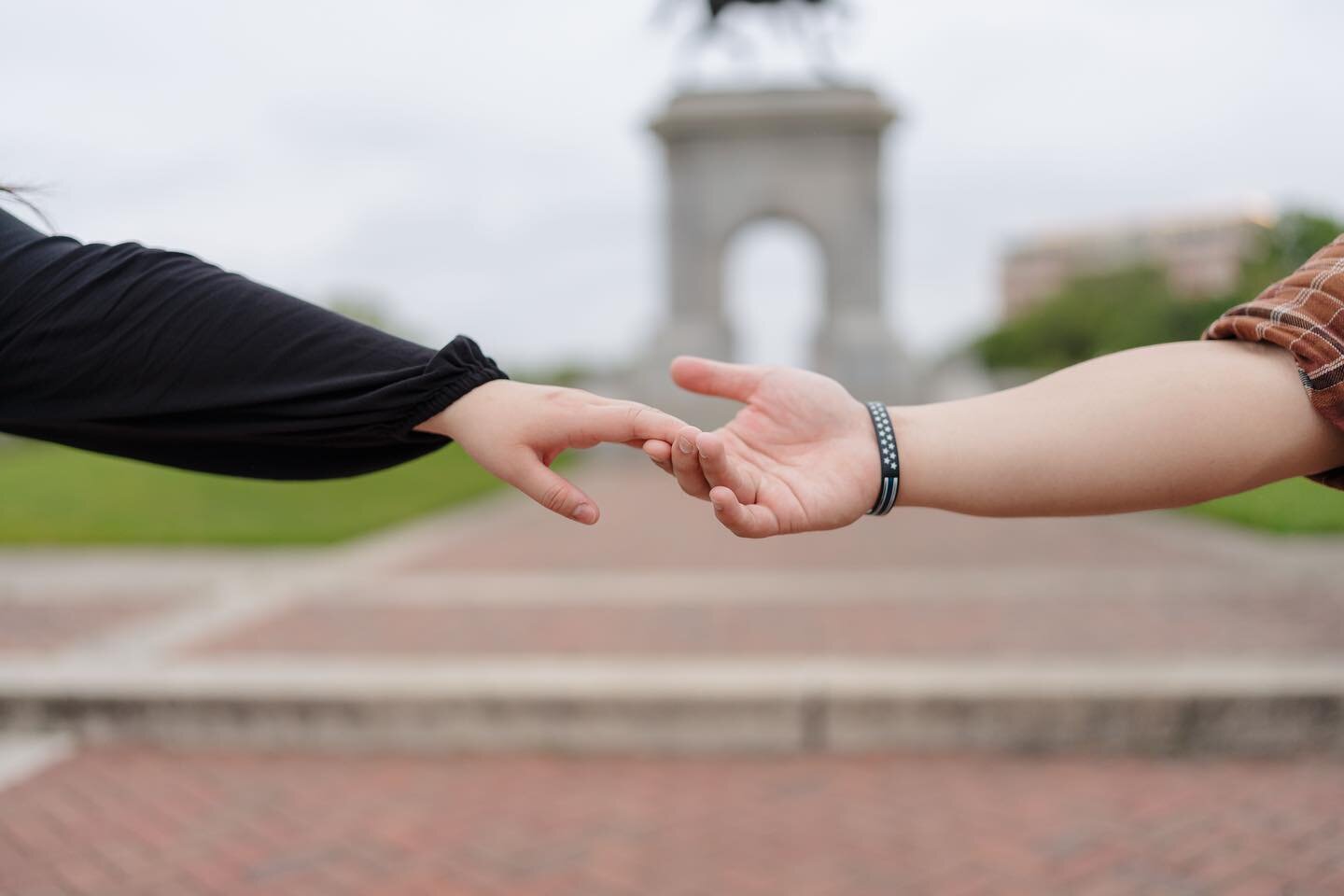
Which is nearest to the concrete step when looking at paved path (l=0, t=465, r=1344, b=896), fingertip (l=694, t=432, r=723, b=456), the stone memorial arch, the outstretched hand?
paved path (l=0, t=465, r=1344, b=896)

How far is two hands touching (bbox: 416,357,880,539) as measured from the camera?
1.51m

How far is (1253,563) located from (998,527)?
269cm

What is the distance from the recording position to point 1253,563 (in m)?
7.79

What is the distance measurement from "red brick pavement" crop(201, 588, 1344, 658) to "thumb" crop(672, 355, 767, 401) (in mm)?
3714

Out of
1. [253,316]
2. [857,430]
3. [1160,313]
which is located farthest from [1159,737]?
[1160,313]

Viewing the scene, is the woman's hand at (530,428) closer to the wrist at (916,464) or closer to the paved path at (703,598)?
the wrist at (916,464)

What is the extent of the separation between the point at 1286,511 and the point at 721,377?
10383mm

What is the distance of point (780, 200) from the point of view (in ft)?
68.5

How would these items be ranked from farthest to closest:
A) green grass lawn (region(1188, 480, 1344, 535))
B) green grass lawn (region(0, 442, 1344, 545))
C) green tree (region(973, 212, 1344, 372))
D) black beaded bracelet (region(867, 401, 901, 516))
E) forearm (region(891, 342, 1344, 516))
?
1. green tree (region(973, 212, 1344, 372))
2. green grass lawn (region(0, 442, 1344, 545))
3. green grass lawn (region(1188, 480, 1344, 535))
4. black beaded bracelet (region(867, 401, 901, 516))
5. forearm (region(891, 342, 1344, 516))

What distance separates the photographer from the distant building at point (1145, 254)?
4872cm

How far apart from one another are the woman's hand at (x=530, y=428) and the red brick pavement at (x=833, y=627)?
390 cm

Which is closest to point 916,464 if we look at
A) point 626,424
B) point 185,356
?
point 626,424

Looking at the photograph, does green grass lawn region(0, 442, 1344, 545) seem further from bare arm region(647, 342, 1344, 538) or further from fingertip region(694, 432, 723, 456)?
fingertip region(694, 432, 723, 456)

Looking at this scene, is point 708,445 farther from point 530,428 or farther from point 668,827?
point 668,827
